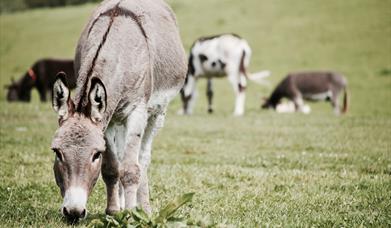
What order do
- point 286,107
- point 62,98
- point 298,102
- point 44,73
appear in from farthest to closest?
point 286,107
point 298,102
point 44,73
point 62,98

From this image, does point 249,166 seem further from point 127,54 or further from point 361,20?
point 361,20

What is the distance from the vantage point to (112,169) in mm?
5332

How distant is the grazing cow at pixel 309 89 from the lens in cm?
2361

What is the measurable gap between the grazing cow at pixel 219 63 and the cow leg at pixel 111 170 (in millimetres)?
13336

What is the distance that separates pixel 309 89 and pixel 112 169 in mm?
19180

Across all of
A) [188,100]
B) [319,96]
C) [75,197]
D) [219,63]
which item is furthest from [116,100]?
[319,96]

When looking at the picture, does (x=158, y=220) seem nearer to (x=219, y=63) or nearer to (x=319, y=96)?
(x=219, y=63)

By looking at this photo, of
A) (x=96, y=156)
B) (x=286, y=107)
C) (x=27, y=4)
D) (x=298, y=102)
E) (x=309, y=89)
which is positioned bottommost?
(x=286, y=107)

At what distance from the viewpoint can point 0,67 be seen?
114 feet

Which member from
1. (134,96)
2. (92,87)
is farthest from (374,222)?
(92,87)

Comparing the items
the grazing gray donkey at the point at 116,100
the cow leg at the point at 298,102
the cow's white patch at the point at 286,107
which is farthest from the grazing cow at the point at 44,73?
the grazing gray donkey at the point at 116,100

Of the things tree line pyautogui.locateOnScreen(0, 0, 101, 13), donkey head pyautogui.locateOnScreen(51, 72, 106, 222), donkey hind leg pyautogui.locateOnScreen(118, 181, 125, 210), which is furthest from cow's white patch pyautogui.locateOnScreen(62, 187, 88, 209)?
tree line pyautogui.locateOnScreen(0, 0, 101, 13)

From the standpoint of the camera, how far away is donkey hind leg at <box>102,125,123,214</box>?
5250 mm

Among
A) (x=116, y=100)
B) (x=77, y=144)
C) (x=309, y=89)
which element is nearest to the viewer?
(x=77, y=144)
